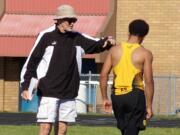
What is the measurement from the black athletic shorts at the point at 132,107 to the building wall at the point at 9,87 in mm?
24661

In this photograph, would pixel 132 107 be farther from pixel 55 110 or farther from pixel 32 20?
pixel 32 20

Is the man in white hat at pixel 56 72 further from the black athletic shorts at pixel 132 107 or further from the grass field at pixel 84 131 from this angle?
the grass field at pixel 84 131

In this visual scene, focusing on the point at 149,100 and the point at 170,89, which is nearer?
the point at 149,100

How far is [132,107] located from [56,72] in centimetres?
115

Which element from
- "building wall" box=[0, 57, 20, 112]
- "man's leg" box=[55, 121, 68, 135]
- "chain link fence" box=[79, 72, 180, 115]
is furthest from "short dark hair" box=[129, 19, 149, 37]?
"building wall" box=[0, 57, 20, 112]

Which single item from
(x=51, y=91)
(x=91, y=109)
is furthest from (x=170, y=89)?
(x=51, y=91)

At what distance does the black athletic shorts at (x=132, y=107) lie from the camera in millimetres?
11344

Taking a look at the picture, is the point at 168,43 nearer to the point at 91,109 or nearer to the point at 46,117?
the point at 91,109

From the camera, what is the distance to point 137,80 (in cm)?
1137

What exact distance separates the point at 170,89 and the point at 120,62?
23.6 m

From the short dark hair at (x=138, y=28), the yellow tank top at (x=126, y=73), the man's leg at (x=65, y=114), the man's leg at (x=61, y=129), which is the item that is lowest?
the man's leg at (x=61, y=129)

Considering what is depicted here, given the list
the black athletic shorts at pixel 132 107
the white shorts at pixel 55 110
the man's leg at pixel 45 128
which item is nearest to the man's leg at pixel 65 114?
the white shorts at pixel 55 110

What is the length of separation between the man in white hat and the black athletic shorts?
27.4 inches

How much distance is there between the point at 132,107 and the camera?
11352 mm
